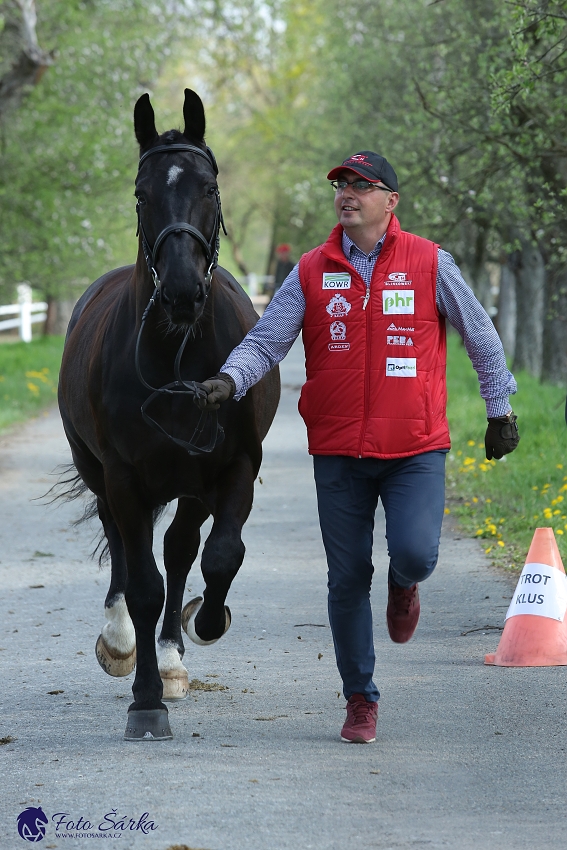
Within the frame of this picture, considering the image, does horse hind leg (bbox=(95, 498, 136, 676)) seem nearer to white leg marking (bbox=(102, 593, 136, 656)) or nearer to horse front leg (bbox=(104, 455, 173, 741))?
white leg marking (bbox=(102, 593, 136, 656))

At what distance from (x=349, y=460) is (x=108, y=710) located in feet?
5.31

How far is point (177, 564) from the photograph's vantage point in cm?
594

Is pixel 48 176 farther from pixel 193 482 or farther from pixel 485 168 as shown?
pixel 193 482

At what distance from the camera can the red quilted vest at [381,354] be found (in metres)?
4.62

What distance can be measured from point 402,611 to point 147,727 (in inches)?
44.4

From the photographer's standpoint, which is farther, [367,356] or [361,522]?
[361,522]

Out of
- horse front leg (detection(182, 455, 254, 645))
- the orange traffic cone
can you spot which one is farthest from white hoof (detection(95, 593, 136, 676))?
the orange traffic cone

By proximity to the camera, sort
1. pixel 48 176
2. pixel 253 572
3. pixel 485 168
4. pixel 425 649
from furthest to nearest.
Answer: pixel 48 176, pixel 485 168, pixel 253 572, pixel 425 649

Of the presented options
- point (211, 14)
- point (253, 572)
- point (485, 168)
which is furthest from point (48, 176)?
point (253, 572)

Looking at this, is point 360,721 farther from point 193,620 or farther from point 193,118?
point 193,118

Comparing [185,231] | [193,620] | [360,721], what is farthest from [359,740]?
[185,231]

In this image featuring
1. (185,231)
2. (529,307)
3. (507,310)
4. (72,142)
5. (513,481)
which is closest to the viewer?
(185,231)

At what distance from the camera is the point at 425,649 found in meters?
6.14

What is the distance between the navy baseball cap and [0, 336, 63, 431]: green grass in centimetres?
1143
